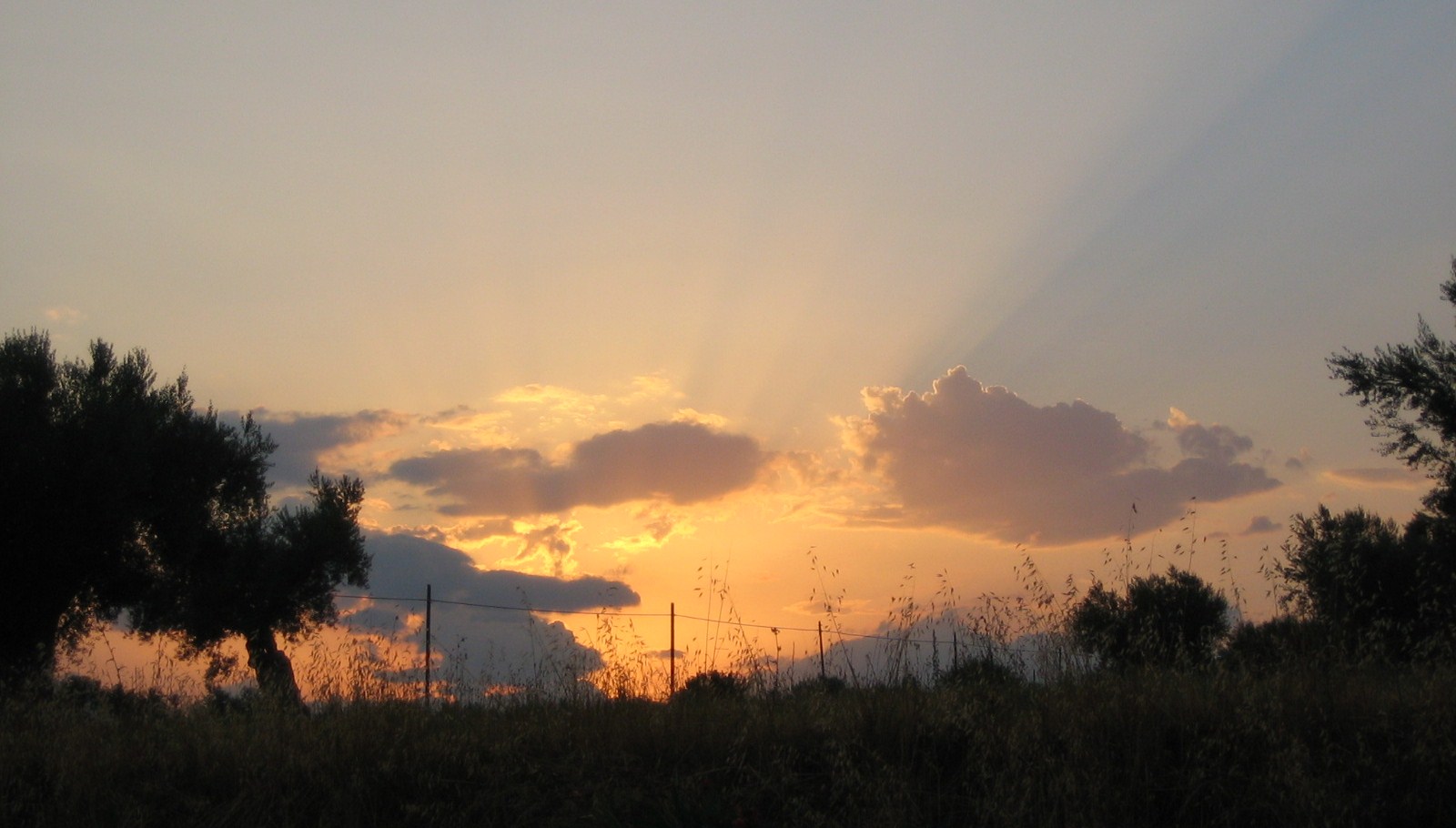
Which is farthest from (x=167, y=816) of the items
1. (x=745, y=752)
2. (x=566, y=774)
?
(x=745, y=752)

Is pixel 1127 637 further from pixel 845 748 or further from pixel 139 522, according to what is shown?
pixel 139 522

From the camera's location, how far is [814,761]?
21.4ft

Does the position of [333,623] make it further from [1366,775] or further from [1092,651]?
[1366,775]

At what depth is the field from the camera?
19.4 feet

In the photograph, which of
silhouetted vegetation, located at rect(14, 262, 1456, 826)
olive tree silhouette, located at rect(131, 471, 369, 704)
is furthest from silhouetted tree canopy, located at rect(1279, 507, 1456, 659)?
olive tree silhouette, located at rect(131, 471, 369, 704)

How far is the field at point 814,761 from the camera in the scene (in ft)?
19.4

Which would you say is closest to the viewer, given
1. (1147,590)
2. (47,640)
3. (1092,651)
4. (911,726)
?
(911,726)

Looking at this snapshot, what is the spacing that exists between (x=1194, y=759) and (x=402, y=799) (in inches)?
187

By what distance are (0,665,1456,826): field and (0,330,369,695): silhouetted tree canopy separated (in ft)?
35.8

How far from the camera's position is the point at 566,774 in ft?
21.0

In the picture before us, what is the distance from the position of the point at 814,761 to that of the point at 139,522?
1727cm

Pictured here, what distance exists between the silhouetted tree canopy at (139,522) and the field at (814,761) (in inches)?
430

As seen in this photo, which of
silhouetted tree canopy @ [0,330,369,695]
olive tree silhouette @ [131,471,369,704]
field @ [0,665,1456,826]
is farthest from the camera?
olive tree silhouette @ [131,471,369,704]

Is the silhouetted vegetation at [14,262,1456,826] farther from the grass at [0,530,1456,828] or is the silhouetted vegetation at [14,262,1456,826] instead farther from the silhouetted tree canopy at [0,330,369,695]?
the silhouetted tree canopy at [0,330,369,695]
